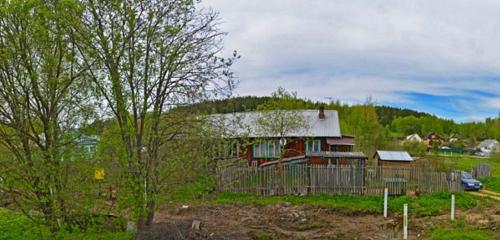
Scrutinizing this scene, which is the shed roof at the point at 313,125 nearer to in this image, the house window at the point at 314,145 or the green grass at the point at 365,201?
the house window at the point at 314,145

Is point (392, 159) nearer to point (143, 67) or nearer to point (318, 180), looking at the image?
point (318, 180)

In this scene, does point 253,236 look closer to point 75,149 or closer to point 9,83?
point 75,149

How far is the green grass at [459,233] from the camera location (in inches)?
483

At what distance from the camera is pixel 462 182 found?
23.5 meters

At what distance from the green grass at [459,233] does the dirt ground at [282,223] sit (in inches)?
19.4

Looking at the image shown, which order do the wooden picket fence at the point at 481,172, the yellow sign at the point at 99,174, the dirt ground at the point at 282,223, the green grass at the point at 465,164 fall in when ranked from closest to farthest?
the yellow sign at the point at 99,174 → the dirt ground at the point at 282,223 → the wooden picket fence at the point at 481,172 → the green grass at the point at 465,164

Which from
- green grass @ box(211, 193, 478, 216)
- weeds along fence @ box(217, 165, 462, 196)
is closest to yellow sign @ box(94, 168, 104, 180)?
green grass @ box(211, 193, 478, 216)

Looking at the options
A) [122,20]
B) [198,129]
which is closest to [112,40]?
[122,20]

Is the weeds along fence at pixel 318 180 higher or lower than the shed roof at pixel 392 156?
lower

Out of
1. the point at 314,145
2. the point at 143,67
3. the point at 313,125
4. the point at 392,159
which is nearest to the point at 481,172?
the point at 392,159

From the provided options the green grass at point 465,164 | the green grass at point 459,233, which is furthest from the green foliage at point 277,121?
the green grass at point 459,233

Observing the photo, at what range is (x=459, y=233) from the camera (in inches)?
A: 500

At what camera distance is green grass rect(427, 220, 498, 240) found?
12266 millimetres

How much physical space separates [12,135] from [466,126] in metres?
87.5
